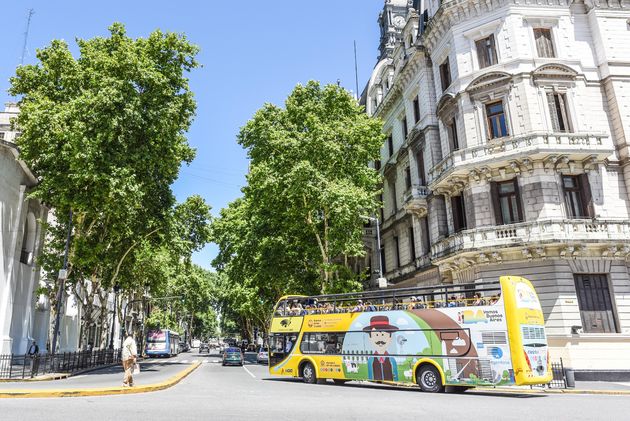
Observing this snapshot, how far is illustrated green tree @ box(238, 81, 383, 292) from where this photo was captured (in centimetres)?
2784

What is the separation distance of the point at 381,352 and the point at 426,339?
6.74 ft

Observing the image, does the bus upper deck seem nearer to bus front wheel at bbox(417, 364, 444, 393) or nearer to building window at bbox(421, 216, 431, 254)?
bus front wheel at bbox(417, 364, 444, 393)

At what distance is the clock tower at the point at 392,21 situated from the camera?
4172cm

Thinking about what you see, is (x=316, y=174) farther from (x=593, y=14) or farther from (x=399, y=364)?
(x=593, y=14)

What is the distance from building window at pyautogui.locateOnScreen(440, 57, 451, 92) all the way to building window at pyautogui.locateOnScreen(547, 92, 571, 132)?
6005mm

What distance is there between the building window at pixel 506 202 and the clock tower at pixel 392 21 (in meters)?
22.3

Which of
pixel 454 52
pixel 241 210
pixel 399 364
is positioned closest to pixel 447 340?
Result: pixel 399 364

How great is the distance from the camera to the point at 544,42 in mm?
24656

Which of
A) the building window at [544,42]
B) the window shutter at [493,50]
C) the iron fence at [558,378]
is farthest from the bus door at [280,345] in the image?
the building window at [544,42]

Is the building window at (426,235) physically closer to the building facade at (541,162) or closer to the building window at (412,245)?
the building facade at (541,162)

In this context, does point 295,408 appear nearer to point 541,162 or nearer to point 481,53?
point 541,162

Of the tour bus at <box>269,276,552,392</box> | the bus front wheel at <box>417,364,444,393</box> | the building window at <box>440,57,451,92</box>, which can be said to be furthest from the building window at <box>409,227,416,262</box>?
the bus front wheel at <box>417,364,444,393</box>

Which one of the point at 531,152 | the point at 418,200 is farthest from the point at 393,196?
the point at 531,152

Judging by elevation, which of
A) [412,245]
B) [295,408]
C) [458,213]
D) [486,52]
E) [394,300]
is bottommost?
[295,408]
